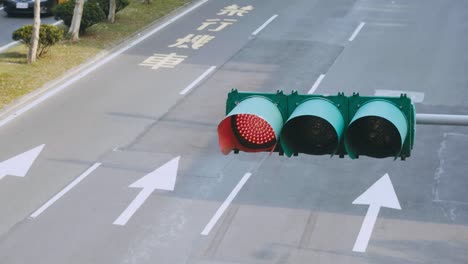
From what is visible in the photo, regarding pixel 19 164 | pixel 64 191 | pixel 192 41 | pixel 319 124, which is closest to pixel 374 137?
pixel 319 124

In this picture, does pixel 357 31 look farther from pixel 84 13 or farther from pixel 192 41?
pixel 84 13

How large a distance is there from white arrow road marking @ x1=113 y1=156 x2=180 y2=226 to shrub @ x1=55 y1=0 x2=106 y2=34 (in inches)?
423

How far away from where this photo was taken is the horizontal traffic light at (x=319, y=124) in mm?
8039

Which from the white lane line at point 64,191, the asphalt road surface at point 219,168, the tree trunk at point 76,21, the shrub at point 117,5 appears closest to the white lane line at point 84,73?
the asphalt road surface at point 219,168

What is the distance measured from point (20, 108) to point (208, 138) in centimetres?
522

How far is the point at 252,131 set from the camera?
8.45 meters

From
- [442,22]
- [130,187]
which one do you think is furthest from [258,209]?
[442,22]

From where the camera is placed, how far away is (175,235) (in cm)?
1738

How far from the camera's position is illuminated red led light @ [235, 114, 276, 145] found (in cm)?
834

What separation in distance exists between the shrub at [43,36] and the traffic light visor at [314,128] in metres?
20.3

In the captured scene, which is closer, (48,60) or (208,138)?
(208,138)

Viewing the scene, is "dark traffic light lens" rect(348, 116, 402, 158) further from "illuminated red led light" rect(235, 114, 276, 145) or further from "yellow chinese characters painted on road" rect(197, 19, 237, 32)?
"yellow chinese characters painted on road" rect(197, 19, 237, 32)

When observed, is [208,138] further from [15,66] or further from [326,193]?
[15,66]

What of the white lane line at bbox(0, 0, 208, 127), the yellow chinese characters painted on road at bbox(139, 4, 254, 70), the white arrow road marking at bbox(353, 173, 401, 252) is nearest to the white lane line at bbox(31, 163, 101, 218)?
the white lane line at bbox(0, 0, 208, 127)
